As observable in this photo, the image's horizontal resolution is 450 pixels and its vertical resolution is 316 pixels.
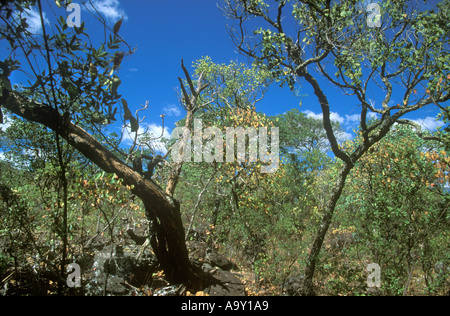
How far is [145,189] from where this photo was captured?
4.84m

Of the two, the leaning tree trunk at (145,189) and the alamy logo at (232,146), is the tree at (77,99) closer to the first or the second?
the leaning tree trunk at (145,189)

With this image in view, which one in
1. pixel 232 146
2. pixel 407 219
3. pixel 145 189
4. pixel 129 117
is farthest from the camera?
pixel 232 146

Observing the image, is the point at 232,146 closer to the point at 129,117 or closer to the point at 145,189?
the point at 145,189

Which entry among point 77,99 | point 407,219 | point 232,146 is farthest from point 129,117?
point 232,146

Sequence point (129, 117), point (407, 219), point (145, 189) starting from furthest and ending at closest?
point (407, 219)
point (145, 189)
point (129, 117)

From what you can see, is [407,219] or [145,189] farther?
[407,219]

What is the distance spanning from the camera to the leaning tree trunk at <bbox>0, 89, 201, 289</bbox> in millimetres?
3865

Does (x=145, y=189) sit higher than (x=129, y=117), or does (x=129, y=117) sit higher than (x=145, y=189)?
(x=129, y=117)

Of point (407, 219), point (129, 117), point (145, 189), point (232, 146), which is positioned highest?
point (232, 146)

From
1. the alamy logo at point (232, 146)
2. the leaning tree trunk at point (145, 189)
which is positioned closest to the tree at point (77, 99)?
the leaning tree trunk at point (145, 189)

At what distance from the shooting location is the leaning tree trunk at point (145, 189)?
12.7 ft
